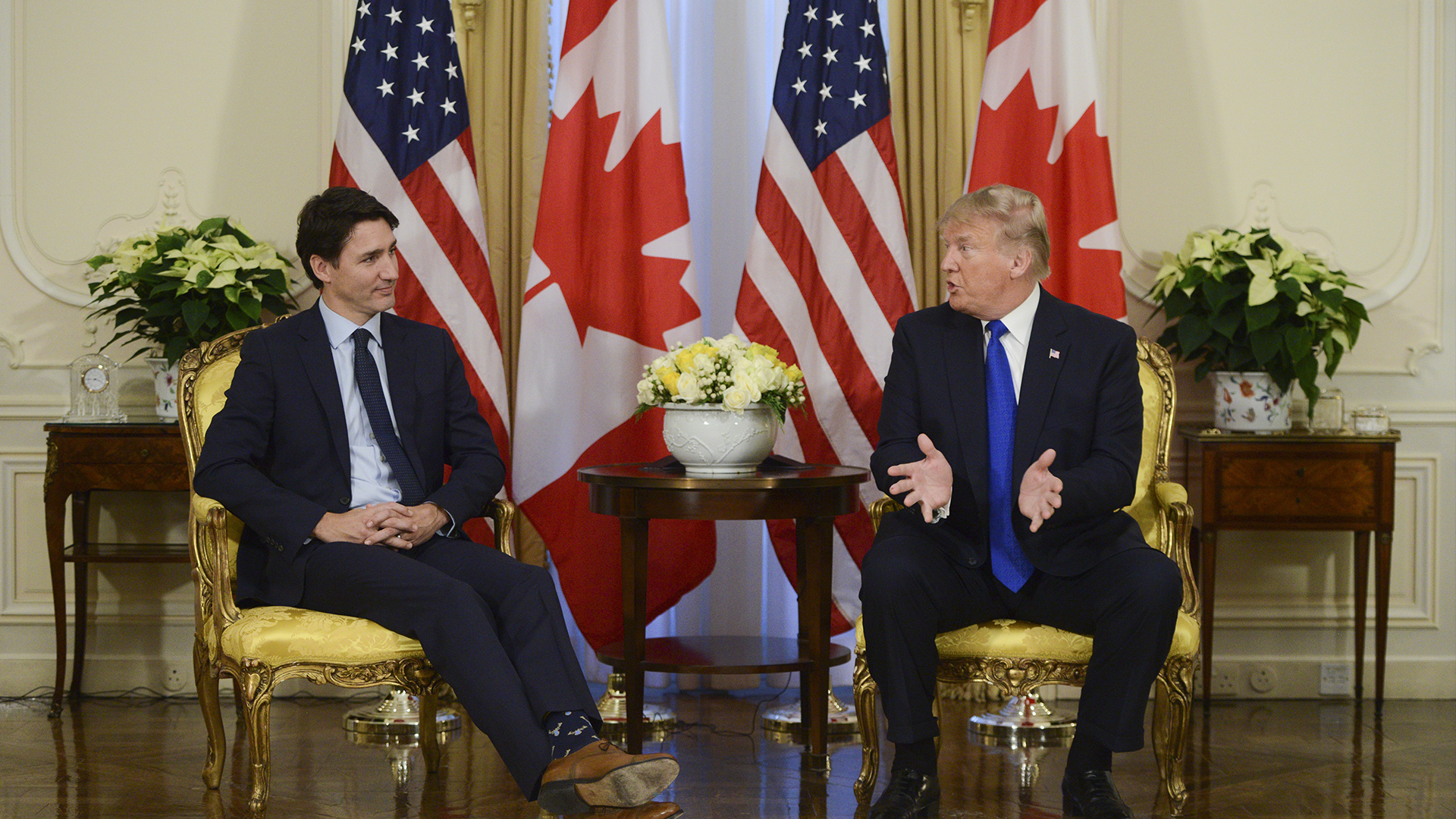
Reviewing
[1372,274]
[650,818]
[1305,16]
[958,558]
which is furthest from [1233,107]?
[650,818]

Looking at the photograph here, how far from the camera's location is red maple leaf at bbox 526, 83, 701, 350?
4105 mm

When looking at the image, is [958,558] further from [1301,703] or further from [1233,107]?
[1233,107]

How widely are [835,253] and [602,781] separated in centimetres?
216

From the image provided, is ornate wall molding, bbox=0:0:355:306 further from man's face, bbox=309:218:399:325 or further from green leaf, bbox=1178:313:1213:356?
green leaf, bbox=1178:313:1213:356

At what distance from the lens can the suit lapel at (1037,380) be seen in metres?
3.03

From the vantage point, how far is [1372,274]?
14.9ft

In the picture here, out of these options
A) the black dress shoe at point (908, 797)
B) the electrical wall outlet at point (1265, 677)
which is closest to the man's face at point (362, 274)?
the black dress shoe at point (908, 797)

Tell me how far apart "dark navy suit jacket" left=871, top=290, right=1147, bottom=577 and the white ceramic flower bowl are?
40cm

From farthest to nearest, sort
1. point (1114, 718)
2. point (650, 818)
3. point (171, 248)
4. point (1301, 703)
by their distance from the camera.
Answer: point (1301, 703)
point (171, 248)
point (1114, 718)
point (650, 818)

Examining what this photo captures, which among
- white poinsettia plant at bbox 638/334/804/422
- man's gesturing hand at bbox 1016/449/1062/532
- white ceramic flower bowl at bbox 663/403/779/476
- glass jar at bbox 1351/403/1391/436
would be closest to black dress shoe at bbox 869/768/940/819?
man's gesturing hand at bbox 1016/449/1062/532

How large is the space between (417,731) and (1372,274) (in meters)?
3.79

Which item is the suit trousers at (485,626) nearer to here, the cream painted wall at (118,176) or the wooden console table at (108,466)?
the wooden console table at (108,466)

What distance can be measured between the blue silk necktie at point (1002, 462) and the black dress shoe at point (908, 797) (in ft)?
1.68

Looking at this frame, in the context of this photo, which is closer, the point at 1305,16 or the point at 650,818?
the point at 650,818
